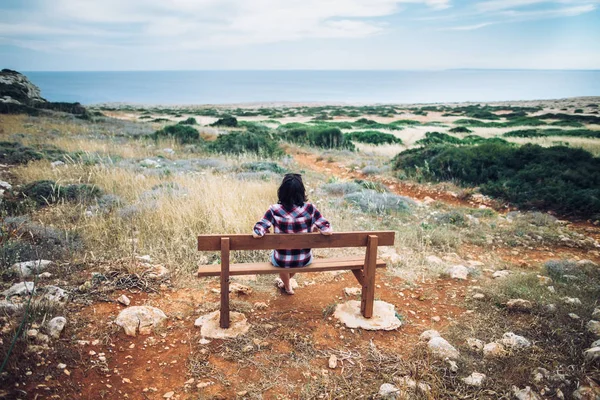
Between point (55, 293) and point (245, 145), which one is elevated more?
point (245, 145)

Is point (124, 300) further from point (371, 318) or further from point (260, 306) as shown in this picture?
point (371, 318)

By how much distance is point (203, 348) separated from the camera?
120 inches

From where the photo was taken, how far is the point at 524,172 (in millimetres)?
9469

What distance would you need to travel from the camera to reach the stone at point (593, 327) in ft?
10.7

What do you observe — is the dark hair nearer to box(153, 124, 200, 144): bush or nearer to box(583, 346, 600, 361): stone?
box(583, 346, 600, 361): stone

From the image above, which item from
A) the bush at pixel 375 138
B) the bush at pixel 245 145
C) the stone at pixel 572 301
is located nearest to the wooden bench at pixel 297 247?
the stone at pixel 572 301

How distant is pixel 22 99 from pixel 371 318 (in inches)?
977

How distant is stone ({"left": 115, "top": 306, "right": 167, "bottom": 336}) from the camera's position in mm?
3184

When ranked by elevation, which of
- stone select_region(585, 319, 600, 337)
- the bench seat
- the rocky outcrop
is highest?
the rocky outcrop

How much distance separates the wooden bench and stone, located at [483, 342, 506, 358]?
3.38ft

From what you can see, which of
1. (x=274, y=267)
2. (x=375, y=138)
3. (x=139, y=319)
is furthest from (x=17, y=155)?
(x=375, y=138)

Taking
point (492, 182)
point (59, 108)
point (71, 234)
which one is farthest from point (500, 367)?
point (59, 108)

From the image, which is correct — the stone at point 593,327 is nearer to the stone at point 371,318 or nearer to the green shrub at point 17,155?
the stone at point 371,318

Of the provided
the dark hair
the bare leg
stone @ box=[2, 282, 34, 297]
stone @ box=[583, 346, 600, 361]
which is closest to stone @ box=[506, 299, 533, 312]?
stone @ box=[583, 346, 600, 361]
